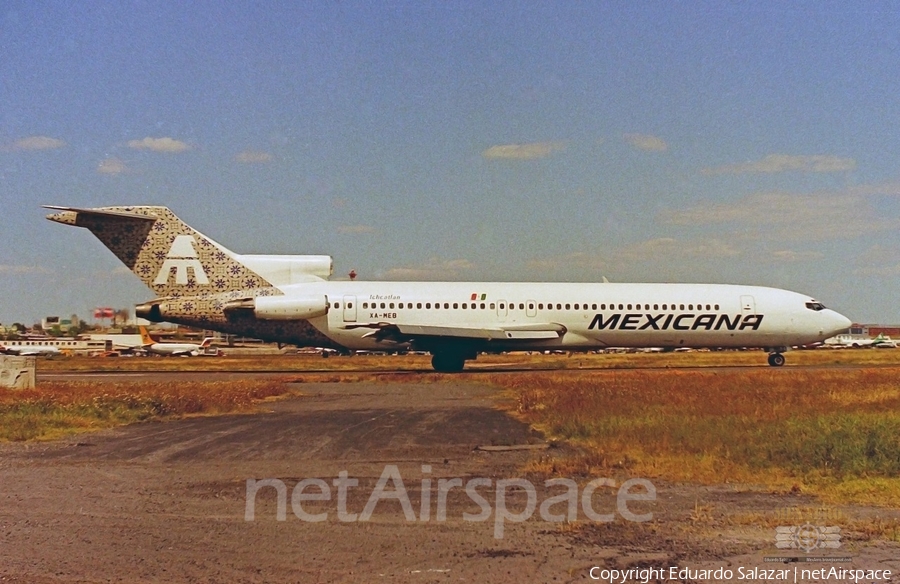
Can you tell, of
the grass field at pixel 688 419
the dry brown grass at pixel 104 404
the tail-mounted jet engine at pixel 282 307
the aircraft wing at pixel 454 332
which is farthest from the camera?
the tail-mounted jet engine at pixel 282 307

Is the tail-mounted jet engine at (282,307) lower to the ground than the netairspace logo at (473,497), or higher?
higher

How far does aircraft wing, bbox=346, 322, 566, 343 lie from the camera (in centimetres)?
3397

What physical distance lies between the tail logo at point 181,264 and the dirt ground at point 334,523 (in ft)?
70.0

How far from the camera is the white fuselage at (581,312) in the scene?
116 ft

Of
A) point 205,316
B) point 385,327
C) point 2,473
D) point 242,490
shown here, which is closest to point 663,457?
point 242,490

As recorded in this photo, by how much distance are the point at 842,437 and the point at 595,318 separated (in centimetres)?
2317

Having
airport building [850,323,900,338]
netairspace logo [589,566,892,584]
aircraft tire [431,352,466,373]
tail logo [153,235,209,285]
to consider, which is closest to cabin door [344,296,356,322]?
aircraft tire [431,352,466,373]

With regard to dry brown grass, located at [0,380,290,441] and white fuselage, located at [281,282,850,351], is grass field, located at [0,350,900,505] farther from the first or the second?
white fuselage, located at [281,282,850,351]

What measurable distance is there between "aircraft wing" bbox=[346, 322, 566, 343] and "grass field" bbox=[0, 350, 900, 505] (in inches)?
223

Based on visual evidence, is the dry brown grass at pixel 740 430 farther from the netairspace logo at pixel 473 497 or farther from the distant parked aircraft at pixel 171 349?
the distant parked aircraft at pixel 171 349

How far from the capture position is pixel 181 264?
3503cm

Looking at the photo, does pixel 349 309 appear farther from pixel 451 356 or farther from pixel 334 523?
pixel 334 523

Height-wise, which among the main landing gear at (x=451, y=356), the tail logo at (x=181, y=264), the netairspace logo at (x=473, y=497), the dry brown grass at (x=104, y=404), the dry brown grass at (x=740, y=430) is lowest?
the dry brown grass at (x=104, y=404)

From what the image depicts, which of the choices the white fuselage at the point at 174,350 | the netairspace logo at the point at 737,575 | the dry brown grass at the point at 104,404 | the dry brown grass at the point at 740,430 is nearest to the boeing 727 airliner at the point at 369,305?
the dry brown grass at the point at 104,404
